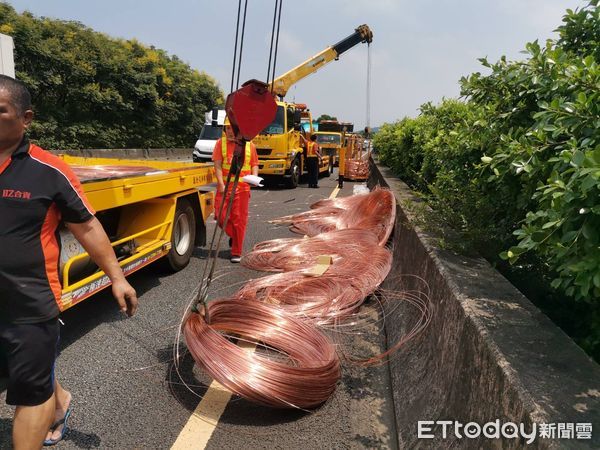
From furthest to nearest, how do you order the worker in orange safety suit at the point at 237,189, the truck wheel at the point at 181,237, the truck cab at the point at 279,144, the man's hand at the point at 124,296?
1. the truck cab at the point at 279,144
2. the worker in orange safety suit at the point at 237,189
3. the truck wheel at the point at 181,237
4. the man's hand at the point at 124,296

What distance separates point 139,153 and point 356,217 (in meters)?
20.4

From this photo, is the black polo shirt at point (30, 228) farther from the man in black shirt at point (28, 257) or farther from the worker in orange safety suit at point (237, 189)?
the worker in orange safety suit at point (237, 189)

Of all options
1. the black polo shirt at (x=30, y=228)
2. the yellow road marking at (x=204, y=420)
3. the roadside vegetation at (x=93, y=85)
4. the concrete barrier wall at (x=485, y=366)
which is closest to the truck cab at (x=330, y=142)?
the roadside vegetation at (x=93, y=85)

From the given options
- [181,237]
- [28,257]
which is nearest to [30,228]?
[28,257]

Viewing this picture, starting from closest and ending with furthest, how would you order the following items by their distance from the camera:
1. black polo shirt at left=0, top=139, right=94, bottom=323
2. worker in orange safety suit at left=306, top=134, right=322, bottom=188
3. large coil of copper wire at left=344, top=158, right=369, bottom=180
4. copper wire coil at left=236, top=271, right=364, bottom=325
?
black polo shirt at left=0, top=139, right=94, bottom=323 → copper wire coil at left=236, top=271, right=364, bottom=325 → worker in orange safety suit at left=306, top=134, right=322, bottom=188 → large coil of copper wire at left=344, top=158, right=369, bottom=180

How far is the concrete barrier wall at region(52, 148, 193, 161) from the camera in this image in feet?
69.6

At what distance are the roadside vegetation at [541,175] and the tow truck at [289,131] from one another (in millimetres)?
9862

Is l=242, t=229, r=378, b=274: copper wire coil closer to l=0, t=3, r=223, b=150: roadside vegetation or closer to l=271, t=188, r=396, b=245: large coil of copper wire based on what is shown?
l=271, t=188, r=396, b=245: large coil of copper wire

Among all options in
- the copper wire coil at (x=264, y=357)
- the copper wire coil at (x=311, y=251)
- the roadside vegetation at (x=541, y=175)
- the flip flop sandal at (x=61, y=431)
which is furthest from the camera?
the copper wire coil at (x=311, y=251)

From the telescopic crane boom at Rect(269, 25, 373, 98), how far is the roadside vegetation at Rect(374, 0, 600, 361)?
1259cm

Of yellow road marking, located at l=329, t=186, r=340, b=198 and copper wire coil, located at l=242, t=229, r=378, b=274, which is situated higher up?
yellow road marking, located at l=329, t=186, r=340, b=198

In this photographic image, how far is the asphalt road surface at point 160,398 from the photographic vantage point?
2.71 m

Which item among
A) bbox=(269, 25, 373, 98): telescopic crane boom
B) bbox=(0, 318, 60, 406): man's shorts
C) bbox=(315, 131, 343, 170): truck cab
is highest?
bbox=(269, 25, 373, 98): telescopic crane boom

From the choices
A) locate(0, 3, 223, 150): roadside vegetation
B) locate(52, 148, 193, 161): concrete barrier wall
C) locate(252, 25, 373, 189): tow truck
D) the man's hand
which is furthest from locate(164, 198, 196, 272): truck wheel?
locate(0, 3, 223, 150): roadside vegetation
